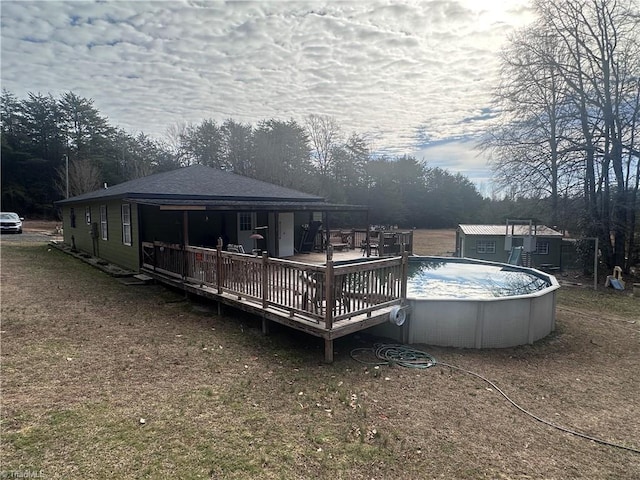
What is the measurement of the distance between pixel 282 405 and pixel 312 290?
1.69 m

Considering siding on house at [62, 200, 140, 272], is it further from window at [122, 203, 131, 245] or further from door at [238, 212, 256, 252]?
door at [238, 212, 256, 252]

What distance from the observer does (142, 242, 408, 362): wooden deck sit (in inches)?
189

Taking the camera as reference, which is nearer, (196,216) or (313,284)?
(313,284)

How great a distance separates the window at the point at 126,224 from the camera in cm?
1033

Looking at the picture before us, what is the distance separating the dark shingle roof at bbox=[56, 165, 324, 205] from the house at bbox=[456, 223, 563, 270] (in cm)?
772

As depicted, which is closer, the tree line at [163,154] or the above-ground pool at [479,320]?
the above-ground pool at [479,320]

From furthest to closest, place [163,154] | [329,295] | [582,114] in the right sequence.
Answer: [163,154]
[582,114]
[329,295]

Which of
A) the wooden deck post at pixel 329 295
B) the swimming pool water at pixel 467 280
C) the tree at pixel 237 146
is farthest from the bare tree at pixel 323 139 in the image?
the wooden deck post at pixel 329 295

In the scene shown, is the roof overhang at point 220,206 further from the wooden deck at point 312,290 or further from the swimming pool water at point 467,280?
the swimming pool water at point 467,280

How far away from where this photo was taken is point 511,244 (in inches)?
620

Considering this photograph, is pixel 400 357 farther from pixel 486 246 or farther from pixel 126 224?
pixel 486 246

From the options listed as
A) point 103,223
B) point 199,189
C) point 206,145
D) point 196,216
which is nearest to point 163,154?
point 206,145

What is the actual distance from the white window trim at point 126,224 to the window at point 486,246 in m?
14.7

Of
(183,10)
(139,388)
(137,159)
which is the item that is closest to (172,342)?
(139,388)
